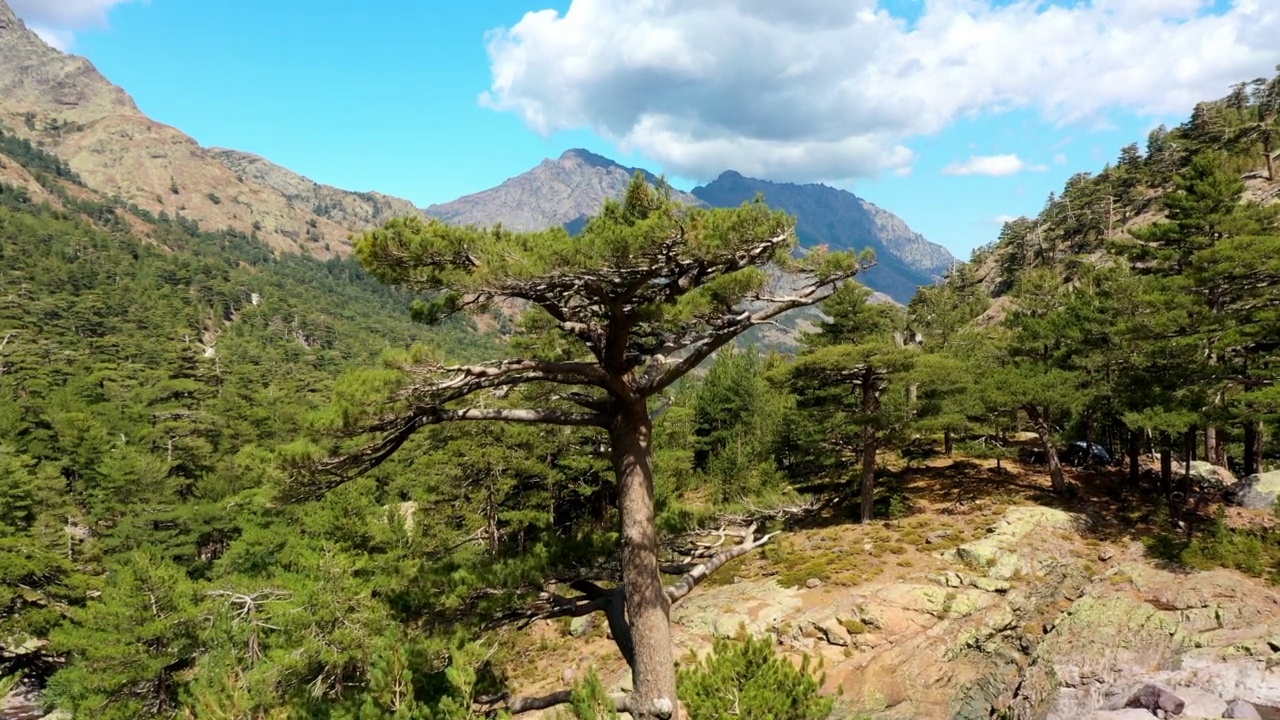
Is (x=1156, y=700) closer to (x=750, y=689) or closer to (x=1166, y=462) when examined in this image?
(x=750, y=689)

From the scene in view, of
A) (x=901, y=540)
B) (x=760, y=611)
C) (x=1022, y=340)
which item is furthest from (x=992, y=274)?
(x=760, y=611)

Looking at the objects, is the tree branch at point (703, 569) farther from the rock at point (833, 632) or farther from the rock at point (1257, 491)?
the rock at point (1257, 491)

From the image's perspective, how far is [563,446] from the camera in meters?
20.1

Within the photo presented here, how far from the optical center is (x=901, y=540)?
64.4ft

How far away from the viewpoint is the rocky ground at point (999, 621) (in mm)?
11859

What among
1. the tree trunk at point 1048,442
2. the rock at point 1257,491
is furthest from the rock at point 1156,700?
the rock at point 1257,491

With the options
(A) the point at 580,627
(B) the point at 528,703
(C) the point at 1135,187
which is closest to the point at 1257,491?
(A) the point at 580,627

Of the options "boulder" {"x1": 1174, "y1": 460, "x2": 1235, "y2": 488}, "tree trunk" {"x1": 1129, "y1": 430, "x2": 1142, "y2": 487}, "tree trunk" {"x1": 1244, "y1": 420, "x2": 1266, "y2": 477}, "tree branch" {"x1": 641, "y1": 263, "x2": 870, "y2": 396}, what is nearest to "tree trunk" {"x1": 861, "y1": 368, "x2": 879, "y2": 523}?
"tree trunk" {"x1": 1129, "y1": 430, "x2": 1142, "y2": 487}

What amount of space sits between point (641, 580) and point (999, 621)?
42.7 ft

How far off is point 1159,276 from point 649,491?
2335 centimetres

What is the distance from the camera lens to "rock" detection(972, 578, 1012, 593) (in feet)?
52.0

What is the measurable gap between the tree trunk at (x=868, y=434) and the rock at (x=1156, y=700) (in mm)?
9900

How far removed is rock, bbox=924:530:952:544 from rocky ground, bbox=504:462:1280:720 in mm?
51

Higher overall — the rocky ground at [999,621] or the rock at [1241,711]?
the rock at [1241,711]
